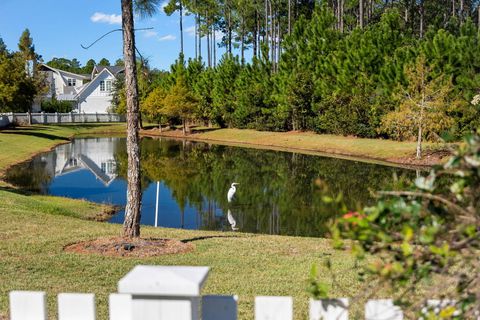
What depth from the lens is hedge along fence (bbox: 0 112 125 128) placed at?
57.1 meters

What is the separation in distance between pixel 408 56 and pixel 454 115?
4.71 m

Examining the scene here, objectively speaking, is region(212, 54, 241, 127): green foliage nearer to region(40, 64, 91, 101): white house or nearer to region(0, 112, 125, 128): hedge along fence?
region(0, 112, 125, 128): hedge along fence

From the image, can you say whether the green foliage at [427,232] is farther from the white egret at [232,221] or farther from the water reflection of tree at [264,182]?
the white egret at [232,221]

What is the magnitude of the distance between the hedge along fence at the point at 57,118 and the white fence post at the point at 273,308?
169 ft

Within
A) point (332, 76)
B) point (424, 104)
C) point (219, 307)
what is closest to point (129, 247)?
point (219, 307)

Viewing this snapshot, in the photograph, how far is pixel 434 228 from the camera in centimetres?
218

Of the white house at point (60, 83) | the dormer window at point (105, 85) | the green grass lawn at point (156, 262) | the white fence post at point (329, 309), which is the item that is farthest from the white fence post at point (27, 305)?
the white house at point (60, 83)

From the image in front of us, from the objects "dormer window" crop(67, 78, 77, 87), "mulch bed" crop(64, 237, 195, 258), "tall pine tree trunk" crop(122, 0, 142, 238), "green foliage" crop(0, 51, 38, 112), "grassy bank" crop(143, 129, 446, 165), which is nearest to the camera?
"mulch bed" crop(64, 237, 195, 258)

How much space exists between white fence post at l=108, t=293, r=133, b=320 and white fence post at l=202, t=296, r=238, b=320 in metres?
0.36

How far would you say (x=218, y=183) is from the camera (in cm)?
2373

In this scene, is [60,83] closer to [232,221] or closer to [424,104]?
[424,104]

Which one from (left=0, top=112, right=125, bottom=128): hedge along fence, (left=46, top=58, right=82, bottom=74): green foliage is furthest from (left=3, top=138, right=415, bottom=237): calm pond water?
(left=46, top=58, right=82, bottom=74): green foliage

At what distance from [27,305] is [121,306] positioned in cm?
46

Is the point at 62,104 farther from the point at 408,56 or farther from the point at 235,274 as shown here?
the point at 235,274
